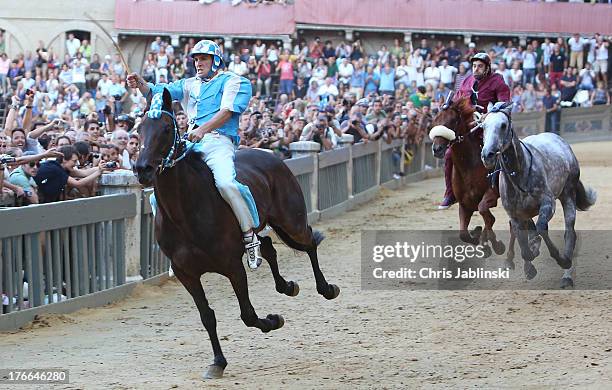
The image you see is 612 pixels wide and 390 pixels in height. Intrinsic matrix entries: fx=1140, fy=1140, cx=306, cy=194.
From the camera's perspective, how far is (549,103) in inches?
1347

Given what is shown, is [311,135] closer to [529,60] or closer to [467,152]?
[467,152]

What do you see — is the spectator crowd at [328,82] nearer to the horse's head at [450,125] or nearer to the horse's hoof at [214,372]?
the horse's head at [450,125]

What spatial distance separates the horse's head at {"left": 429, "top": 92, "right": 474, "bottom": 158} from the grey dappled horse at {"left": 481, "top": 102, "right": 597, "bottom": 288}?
0.65m

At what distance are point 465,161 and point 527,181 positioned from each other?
1.27 meters

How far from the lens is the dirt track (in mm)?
8422

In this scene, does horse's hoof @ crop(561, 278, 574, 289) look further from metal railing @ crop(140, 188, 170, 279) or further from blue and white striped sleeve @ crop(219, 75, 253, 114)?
blue and white striped sleeve @ crop(219, 75, 253, 114)

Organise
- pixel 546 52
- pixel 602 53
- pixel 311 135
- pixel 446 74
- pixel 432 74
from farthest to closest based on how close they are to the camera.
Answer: pixel 602 53 < pixel 546 52 < pixel 446 74 < pixel 432 74 < pixel 311 135

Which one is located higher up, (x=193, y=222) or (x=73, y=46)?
(x=73, y=46)

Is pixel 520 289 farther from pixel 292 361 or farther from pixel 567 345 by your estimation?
pixel 292 361

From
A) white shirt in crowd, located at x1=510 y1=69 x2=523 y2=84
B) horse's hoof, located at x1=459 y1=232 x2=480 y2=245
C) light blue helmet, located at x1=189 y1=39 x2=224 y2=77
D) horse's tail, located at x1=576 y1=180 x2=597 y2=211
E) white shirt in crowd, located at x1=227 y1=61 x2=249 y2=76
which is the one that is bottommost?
horse's hoof, located at x1=459 y1=232 x2=480 y2=245

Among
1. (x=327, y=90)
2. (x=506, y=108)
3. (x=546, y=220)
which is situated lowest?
(x=546, y=220)

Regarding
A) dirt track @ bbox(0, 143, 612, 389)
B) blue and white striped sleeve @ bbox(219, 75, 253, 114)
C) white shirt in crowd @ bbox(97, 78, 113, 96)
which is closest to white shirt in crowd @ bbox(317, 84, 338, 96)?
white shirt in crowd @ bbox(97, 78, 113, 96)

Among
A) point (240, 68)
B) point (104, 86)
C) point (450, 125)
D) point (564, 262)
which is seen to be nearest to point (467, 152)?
point (450, 125)

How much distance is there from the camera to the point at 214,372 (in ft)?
28.0
